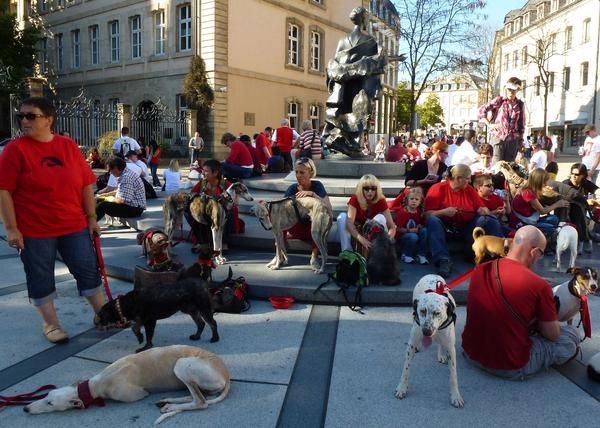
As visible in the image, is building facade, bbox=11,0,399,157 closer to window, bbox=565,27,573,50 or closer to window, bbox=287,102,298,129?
window, bbox=287,102,298,129

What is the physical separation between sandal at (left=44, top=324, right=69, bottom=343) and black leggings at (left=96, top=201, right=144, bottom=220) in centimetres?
422

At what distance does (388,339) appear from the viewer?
14.4 feet

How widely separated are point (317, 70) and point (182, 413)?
31.5 meters

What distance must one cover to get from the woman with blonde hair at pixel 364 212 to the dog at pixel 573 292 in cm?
206

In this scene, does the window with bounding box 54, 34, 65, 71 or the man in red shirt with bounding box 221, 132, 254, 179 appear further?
the window with bounding box 54, 34, 65, 71

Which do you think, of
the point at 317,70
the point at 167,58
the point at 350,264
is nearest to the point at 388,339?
the point at 350,264

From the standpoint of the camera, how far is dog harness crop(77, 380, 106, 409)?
317cm

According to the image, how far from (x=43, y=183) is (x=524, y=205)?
19.5ft

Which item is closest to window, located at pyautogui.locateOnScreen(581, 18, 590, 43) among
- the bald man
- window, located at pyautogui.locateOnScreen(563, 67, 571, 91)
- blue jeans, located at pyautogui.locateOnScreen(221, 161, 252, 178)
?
window, located at pyautogui.locateOnScreen(563, 67, 571, 91)

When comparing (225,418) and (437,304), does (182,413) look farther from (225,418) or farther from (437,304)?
(437,304)

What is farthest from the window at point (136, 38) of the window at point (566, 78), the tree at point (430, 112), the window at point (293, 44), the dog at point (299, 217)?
the tree at point (430, 112)

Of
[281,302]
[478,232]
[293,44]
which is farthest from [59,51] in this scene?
[478,232]

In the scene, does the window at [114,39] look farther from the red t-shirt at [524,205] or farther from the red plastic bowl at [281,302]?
the red plastic bowl at [281,302]

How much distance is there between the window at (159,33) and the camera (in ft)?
92.5
